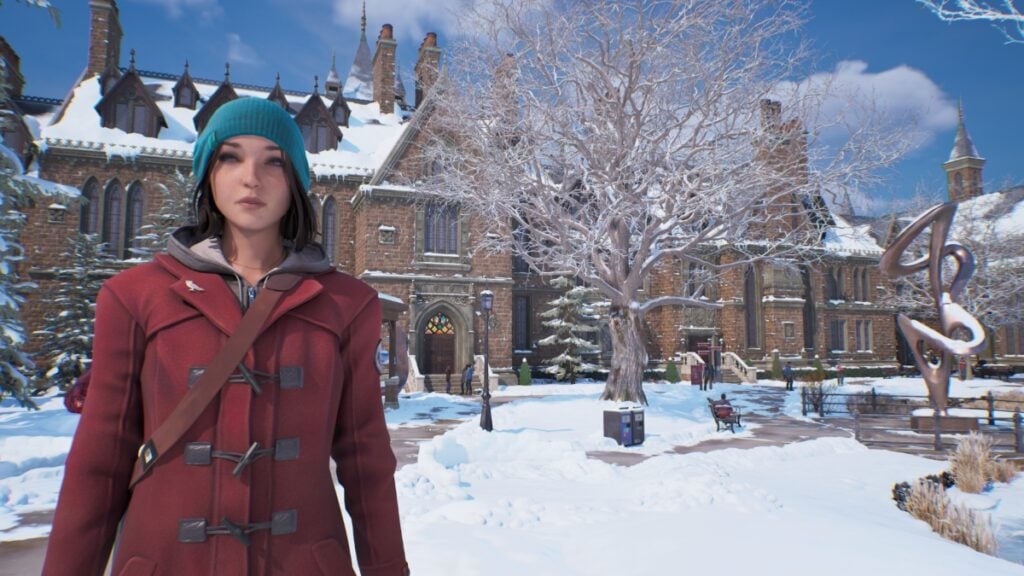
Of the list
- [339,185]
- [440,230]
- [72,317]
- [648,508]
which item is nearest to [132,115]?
[339,185]

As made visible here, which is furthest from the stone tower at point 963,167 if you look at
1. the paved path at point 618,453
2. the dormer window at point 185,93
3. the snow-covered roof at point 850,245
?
the dormer window at point 185,93

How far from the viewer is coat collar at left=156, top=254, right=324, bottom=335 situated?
1.64 metres

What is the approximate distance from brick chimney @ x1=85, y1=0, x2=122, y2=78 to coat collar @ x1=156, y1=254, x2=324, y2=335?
107 ft

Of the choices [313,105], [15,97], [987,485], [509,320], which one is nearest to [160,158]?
[313,105]

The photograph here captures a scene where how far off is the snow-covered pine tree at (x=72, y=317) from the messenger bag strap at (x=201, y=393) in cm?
2328

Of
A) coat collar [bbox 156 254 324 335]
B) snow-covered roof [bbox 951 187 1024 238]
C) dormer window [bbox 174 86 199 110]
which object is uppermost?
dormer window [bbox 174 86 199 110]

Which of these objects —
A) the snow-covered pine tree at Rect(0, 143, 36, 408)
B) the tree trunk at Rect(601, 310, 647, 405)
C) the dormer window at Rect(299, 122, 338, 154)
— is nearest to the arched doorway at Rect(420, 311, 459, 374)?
Result: the dormer window at Rect(299, 122, 338, 154)

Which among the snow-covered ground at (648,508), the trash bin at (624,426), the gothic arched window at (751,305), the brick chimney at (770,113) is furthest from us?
the gothic arched window at (751,305)

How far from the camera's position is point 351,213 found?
29.1 meters

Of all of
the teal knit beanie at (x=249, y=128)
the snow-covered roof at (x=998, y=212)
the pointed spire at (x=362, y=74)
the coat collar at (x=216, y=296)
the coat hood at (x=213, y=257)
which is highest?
the pointed spire at (x=362, y=74)

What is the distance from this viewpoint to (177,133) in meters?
27.4

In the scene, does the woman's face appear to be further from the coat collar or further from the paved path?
the paved path

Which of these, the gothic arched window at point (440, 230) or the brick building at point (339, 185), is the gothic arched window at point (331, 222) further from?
the gothic arched window at point (440, 230)

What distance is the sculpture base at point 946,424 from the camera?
564 inches
